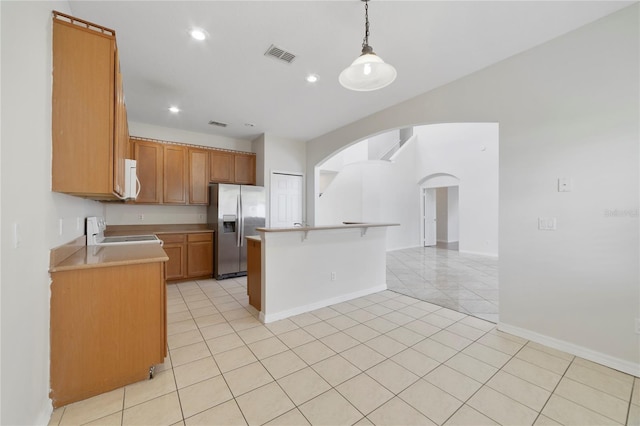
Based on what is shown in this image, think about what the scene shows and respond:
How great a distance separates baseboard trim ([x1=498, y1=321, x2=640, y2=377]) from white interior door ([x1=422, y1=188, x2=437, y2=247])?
669cm

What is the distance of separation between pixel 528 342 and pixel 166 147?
6042 millimetres

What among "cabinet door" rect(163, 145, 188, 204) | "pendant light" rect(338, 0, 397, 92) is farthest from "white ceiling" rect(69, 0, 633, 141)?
"cabinet door" rect(163, 145, 188, 204)

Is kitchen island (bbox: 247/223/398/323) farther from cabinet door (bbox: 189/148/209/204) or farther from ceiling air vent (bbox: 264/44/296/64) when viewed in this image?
cabinet door (bbox: 189/148/209/204)

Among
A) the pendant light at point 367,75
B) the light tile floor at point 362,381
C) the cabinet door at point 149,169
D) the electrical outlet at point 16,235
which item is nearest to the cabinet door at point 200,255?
the cabinet door at point 149,169

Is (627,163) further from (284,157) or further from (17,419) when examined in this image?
(284,157)

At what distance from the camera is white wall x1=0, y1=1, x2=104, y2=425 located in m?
1.15

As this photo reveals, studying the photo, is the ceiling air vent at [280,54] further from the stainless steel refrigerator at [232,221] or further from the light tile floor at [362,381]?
the light tile floor at [362,381]

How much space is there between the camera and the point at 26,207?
1.33 meters

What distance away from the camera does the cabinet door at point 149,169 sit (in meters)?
4.54

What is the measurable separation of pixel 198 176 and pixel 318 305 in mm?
3541

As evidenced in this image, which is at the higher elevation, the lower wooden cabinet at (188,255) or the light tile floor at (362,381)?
the lower wooden cabinet at (188,255)

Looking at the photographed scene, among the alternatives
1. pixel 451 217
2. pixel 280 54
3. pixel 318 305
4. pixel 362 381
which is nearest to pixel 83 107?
pixel 280 54

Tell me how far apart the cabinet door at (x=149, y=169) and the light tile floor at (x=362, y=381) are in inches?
109

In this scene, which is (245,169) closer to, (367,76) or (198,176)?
(198,176)
